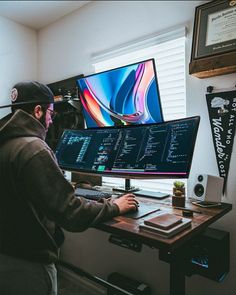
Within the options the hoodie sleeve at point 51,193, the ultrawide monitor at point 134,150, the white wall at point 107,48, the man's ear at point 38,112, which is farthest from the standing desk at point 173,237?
the man's ear at point 38,112

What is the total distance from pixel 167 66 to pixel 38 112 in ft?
3.69

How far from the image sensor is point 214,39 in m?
1.60

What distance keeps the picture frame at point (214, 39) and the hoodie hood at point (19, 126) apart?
1.03 meters

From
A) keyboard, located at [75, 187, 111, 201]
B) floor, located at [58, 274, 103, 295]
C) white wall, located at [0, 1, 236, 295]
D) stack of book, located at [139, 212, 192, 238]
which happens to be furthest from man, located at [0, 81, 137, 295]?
floor, located at [58, 274, 103, 295]

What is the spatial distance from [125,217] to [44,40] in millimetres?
2525

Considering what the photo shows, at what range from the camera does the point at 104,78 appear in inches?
81.8

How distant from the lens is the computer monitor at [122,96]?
1796 millimetres

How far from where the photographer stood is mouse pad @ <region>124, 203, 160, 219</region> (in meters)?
1.26

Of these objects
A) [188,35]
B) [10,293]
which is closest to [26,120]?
[10,293]

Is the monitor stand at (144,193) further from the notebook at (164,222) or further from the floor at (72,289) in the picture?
the floor at (72,289)

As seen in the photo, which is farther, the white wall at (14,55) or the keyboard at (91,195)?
the white wall at (14,55)

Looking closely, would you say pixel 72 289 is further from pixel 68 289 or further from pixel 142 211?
pixel 142 211

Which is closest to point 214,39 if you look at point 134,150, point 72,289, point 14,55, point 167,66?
point 167,66

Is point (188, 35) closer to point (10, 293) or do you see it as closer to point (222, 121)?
point (222, 121)
